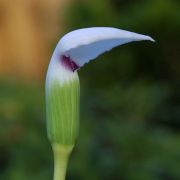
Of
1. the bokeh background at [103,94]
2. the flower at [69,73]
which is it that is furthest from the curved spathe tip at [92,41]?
the bokeh background at [103,94]

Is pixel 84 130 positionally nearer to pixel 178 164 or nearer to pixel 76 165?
pixel 76 165

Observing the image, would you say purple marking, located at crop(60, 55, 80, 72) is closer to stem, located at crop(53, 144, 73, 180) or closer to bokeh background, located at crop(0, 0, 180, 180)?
stem, located at crop(53, 144, 73, 180)

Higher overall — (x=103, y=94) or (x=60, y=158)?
(x=60, y=158)

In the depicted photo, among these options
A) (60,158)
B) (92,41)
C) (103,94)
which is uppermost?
(92,41)

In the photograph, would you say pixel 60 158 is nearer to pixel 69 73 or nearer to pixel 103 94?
pixel 69 73

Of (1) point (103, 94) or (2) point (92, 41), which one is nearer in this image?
(2) point (92, 41)

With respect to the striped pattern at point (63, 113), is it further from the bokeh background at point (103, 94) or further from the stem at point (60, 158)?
the bokeh background at point (103, 94)

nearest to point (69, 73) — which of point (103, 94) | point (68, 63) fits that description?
point (68, 63)
